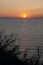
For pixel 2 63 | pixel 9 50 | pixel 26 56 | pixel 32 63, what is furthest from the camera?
pixel 26 56

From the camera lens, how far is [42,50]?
27.9 feet

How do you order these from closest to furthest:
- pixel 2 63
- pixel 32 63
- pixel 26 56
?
pixel 2 63, pixel 32 63, pixel 26 56

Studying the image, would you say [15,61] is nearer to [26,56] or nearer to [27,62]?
[27,62]

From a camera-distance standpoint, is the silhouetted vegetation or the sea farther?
the sea

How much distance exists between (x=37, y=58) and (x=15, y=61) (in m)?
0.91

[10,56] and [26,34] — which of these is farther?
[26,34]

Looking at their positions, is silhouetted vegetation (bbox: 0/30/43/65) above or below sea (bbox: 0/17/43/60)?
above

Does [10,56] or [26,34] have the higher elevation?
[10,56]

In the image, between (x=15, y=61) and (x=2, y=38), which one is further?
(x=2, y=38)

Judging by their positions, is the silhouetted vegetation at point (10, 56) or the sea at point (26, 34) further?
the sea at point (26, 34)

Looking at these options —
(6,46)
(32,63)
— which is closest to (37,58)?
(32,63)

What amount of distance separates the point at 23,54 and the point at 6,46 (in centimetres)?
76

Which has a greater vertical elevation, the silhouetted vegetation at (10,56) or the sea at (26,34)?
→ the silhouetted vegetation at (10,56)

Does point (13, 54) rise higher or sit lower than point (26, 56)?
higher
